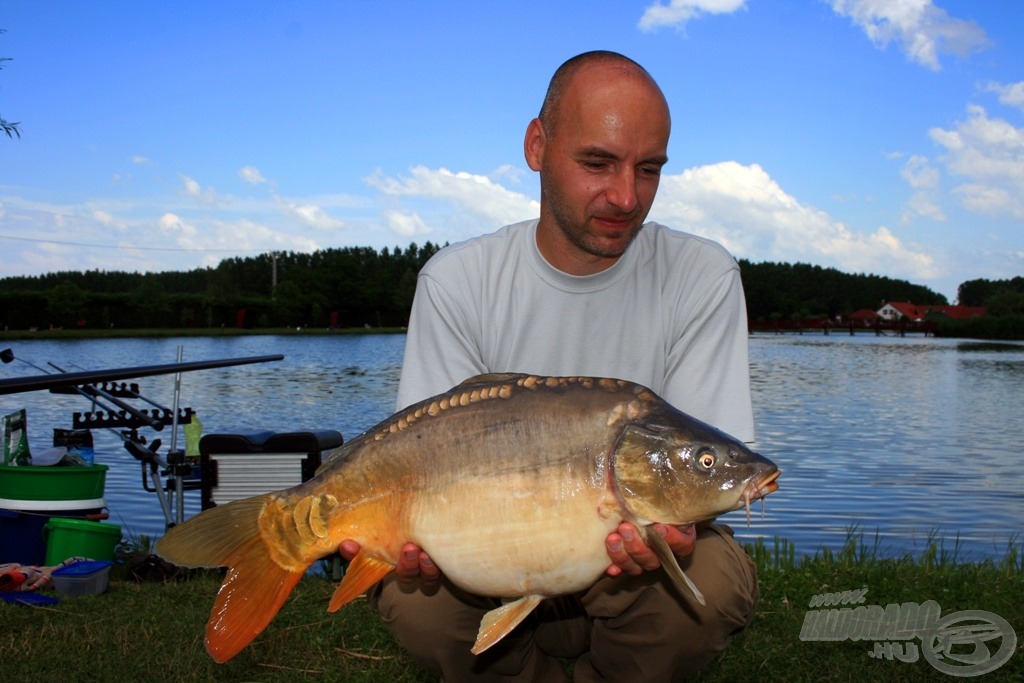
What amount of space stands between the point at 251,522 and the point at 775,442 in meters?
10.8

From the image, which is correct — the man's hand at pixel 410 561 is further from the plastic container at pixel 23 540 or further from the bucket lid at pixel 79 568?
the plastic container at pixel 23 540

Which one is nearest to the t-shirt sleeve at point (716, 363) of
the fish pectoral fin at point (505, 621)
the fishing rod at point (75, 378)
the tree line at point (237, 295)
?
the fish pectoral fin at point (505, 621)

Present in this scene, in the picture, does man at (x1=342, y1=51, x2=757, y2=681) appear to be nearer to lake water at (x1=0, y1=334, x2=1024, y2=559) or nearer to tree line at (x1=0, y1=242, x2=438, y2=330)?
lake water at (x1=0, y1=334, x2=1024, y2=559)

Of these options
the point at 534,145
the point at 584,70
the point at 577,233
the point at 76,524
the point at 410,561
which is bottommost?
the point at 76,524

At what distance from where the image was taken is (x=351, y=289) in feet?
293

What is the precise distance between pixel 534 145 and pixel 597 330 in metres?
0.63

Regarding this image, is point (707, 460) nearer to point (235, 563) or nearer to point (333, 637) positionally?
point (235, 563)

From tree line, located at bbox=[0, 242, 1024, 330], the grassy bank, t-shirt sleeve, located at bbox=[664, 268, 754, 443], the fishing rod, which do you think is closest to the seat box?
the fishing rod

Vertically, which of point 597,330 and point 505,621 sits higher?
point 597,330

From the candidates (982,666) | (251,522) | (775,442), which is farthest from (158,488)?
(775,442)

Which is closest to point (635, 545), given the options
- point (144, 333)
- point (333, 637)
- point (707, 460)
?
point (707, 460)

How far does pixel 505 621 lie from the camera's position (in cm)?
226

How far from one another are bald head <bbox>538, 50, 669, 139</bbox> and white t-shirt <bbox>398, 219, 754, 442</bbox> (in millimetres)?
394

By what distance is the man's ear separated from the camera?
9.84 ft
